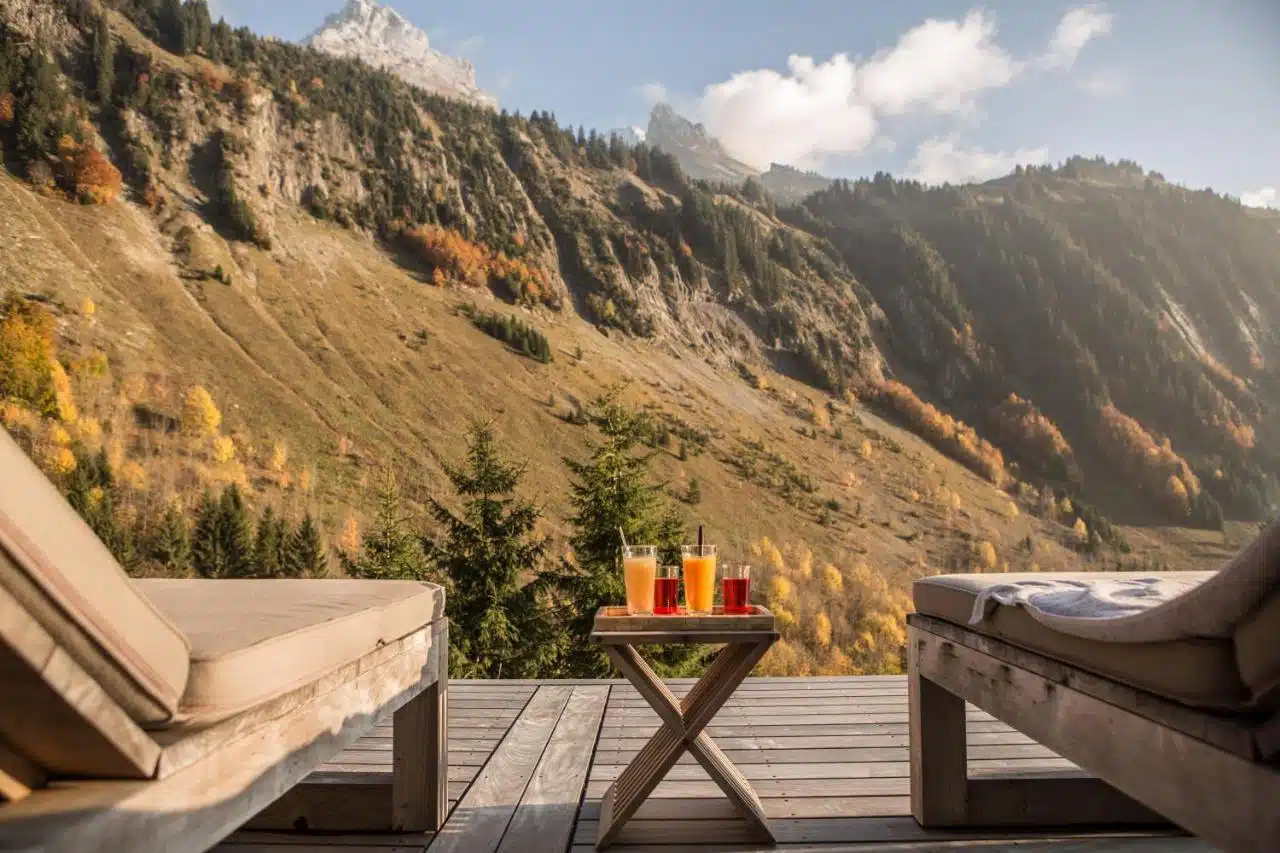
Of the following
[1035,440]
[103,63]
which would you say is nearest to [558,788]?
[103,63]

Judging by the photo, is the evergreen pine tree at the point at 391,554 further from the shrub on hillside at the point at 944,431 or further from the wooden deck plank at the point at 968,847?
the shrub on hillside at the point at 944,431

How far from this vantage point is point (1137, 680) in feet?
2.78

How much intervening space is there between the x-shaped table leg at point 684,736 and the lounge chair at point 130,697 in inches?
24.1

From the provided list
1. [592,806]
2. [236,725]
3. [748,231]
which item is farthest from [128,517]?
[748,231]

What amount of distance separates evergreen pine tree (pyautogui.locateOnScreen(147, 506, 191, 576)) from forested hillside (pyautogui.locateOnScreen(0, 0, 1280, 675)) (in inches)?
1.6

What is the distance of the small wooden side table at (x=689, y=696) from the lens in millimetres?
1421

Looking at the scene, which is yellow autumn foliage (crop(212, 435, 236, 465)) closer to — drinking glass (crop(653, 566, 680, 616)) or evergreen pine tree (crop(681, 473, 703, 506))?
evergreen pine tree (crop(681, 473, 703, 506))

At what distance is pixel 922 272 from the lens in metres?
28.7

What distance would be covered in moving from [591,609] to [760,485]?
10497 mm

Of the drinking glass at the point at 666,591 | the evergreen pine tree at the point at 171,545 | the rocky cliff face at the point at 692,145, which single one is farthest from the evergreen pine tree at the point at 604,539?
the rocky cliff face at the point at 692,145

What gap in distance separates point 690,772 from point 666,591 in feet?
2.21

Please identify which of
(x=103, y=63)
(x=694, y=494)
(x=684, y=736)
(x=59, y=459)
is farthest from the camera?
(x=694, y=494)

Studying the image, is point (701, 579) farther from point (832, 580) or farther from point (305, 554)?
point (832, 580)

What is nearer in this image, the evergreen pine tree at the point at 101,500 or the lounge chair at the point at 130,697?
the lounge chair at the point at 130,697
